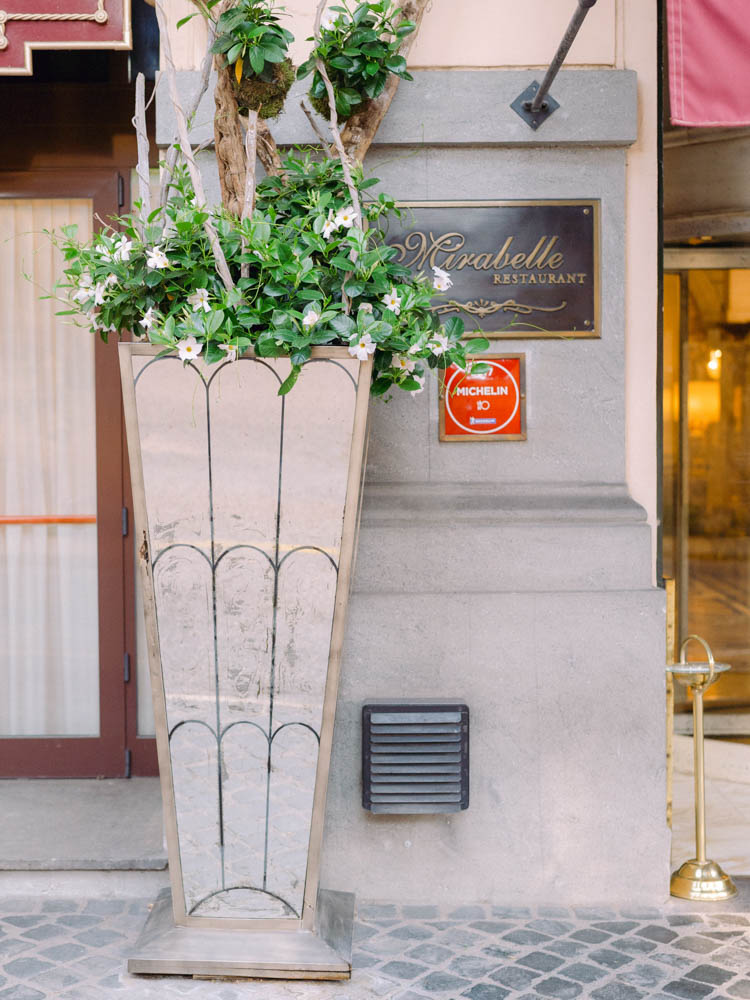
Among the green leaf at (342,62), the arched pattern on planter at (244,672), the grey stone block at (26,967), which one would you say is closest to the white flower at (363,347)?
the arched pattern on planter at (244,672)

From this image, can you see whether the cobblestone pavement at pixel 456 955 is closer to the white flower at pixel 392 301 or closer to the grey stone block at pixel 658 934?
the grey stone block at pixel 658 934

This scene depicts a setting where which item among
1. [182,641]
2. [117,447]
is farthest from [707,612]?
[182,641]

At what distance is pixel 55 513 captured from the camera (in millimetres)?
5914

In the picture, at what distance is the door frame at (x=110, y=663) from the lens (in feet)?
19.2

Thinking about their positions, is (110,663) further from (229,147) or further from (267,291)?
(229,147)

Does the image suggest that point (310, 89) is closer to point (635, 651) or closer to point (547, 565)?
point (547, 565)

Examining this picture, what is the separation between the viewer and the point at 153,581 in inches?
156

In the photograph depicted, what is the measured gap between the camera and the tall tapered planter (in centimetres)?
384

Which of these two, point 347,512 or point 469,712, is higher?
point 347,512

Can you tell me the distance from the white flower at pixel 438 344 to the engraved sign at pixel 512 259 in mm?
813

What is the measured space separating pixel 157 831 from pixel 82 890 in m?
0.46

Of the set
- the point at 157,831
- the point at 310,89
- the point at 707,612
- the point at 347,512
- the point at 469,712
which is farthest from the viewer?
the point at 707,612

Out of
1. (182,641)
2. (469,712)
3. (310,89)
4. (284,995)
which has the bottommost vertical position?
(284,995)

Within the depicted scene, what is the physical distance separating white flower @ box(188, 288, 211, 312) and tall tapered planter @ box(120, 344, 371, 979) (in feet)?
0.70
